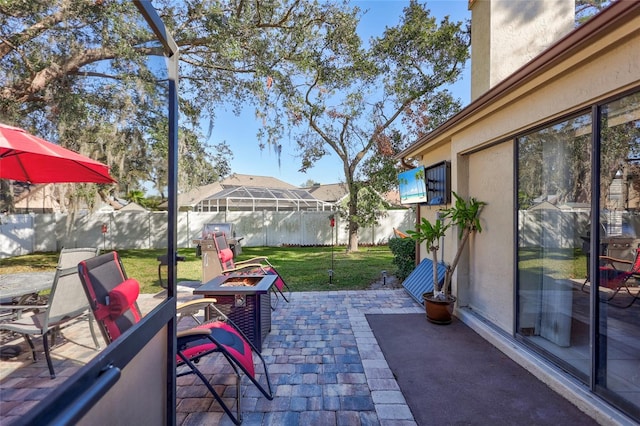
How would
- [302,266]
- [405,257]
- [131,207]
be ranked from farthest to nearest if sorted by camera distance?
[302,266] < [405,257] < [131,207]

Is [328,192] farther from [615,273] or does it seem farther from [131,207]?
[131,207]

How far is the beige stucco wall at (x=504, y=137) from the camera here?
2.34 meters

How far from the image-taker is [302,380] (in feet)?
10.1

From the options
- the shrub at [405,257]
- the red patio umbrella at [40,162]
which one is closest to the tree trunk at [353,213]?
the shrub at [405,257]

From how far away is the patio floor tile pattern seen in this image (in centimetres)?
168

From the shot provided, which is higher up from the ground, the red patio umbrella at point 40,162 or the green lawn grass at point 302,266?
the red patio umbrella at point 40,162

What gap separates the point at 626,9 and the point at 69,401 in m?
3.50

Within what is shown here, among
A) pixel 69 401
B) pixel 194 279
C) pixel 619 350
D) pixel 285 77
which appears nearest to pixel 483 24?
pixel 619 350

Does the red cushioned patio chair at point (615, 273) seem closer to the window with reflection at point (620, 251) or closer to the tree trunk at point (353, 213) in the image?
the window with reflection at point (620, 251)

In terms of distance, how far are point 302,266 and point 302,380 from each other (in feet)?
20.7

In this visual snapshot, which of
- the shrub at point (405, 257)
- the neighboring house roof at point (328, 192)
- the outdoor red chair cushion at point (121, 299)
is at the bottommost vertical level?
the shrub at point (405, 257)

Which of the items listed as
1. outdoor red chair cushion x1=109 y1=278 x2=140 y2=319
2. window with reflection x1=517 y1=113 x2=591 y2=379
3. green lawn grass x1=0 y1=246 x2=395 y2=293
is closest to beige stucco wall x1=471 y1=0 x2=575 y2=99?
window with reflection x1=517 y1=113 x2=591 y2=379

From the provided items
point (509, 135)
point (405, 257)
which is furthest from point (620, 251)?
point (405, 257)

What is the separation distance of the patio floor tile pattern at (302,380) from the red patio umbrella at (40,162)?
750 mm
